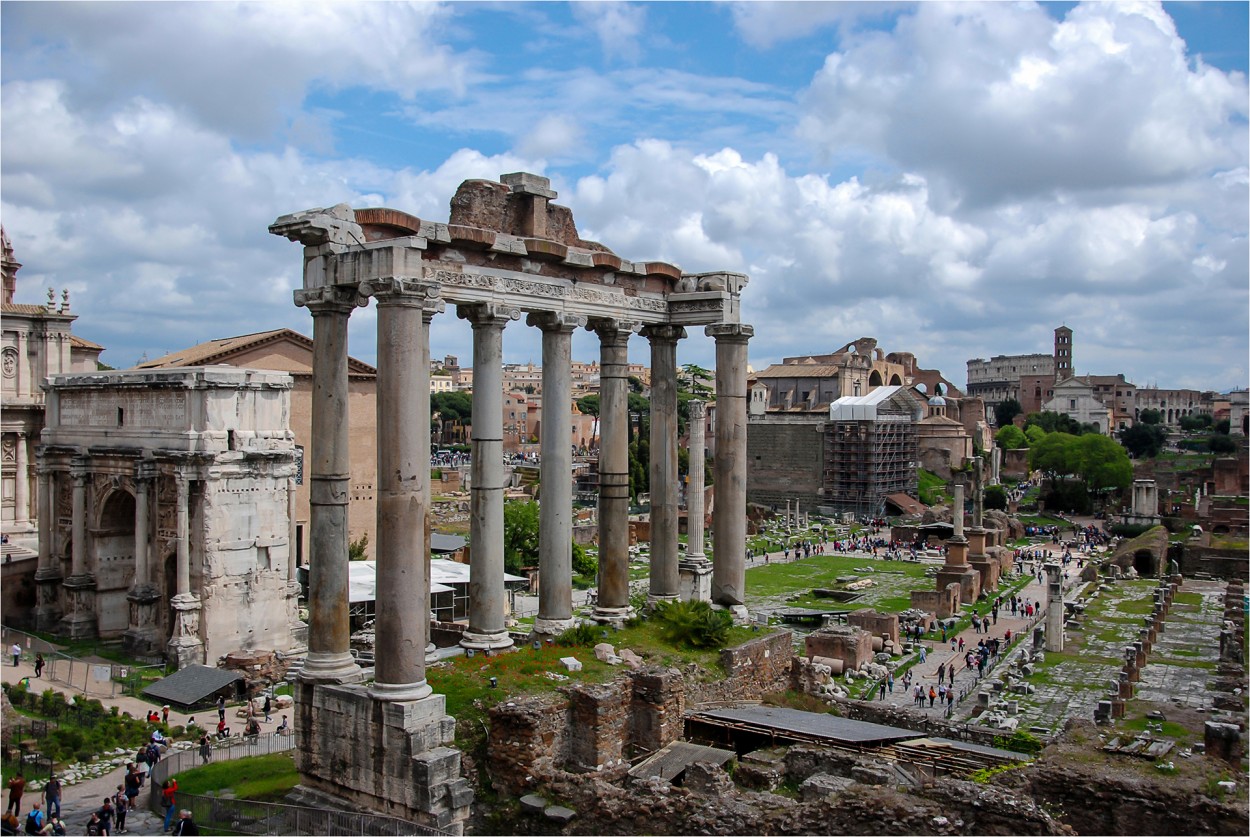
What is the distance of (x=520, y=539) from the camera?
45594 millimetres

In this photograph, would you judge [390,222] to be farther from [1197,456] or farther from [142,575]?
[1197,456]

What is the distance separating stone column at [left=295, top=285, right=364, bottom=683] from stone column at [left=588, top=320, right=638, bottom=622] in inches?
191

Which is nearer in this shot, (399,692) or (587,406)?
(399,692)

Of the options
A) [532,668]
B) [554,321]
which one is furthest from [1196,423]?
[532,668]

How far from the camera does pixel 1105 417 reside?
134 m

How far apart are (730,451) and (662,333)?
7.63 ft

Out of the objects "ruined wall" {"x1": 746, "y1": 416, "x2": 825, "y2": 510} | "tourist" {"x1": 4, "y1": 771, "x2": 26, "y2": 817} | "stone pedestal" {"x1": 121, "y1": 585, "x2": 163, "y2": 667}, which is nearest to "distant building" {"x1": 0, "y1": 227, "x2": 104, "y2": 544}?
"stone pedestal" {"x1": 121, "y1": 585, "x2": 163, "y2": 667}

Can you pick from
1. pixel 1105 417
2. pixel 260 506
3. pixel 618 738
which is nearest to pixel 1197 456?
pixel 1105 417

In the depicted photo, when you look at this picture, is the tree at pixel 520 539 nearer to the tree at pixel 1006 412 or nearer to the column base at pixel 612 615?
the column base at pixel 612 615

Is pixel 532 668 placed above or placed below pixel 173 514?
below

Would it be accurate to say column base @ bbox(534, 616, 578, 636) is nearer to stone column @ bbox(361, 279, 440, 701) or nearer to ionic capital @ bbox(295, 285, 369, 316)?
stone column @ bbox(361, 279, 440, 701)

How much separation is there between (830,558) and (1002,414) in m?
110

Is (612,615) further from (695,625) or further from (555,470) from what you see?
(555,470)

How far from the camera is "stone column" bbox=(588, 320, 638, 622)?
17.0m
